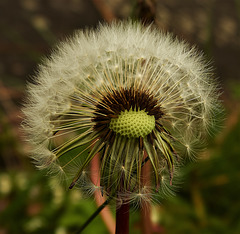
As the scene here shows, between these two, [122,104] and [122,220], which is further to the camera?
[122,104]

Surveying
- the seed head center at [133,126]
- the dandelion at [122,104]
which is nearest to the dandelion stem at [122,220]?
the dandelion at [122,104]

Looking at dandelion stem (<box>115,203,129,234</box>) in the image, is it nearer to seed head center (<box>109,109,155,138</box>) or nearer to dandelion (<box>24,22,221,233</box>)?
dandelion (<box>24,22,221,233</box>)

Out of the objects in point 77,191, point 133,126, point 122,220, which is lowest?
point 122,220

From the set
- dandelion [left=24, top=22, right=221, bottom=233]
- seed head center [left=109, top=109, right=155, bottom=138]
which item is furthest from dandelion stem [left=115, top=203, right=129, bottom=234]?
seed head center [left=109, top=109, right=155, bottom=138]

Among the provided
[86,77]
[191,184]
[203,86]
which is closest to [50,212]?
[191,184]

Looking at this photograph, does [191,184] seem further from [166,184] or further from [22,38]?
[22,38]

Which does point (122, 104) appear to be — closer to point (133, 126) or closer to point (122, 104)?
point (122, 104)

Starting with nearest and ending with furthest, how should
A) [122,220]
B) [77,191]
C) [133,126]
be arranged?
[122,220] < [133,126] < [77,191]

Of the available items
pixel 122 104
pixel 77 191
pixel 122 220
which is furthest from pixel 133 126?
pixel 77 191
